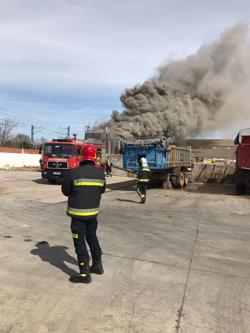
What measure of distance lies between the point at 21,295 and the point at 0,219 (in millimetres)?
5200

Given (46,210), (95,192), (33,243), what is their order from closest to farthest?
(95,192) → (33,243) → (46,210)

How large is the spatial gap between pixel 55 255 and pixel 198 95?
3298 cm

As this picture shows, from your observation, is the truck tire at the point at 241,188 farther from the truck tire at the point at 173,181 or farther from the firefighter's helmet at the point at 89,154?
the firefighter's helmet at the point at 89,154

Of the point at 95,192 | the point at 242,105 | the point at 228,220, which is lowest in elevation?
the point at 228,220

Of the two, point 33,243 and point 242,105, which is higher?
point 242,105

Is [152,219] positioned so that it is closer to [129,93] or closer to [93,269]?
[93,269]

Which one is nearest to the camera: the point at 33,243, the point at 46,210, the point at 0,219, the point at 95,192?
the point at 95,192

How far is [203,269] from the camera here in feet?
18.5

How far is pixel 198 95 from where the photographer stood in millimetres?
37062

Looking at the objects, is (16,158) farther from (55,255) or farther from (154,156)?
Answer: (55,255)

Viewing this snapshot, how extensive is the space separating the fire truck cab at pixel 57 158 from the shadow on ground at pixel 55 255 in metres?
14.0

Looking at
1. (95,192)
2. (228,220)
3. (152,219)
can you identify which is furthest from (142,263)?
(228,220)

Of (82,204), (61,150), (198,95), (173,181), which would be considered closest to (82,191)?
(82,204)

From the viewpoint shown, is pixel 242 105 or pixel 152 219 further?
pixel 242 105
